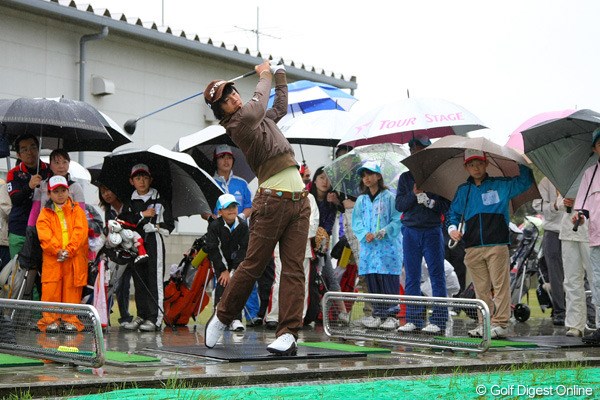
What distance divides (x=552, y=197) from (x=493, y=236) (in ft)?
7.64

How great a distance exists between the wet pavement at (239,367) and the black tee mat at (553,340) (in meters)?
0.20

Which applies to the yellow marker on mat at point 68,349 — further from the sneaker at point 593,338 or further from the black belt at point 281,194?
the sneaker at point 593,338

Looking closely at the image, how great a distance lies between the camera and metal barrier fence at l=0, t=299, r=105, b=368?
731 centimetres

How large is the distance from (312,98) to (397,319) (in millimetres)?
4209

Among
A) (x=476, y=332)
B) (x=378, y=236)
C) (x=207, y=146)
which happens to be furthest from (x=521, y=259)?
(x=476, y=332)

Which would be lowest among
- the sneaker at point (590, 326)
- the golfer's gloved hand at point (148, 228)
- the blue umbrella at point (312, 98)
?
the sneaker at point (590, 326)

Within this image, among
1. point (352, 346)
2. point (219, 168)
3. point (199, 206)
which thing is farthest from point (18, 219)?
point (352, 346)

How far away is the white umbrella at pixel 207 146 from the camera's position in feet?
42.9

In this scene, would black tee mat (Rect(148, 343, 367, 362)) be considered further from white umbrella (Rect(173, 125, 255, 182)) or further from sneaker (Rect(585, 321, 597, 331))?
white umbrella (Rect(173, 125, 255, 182))

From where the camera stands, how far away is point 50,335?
9.04 meters

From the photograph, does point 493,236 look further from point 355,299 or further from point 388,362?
point 388,362

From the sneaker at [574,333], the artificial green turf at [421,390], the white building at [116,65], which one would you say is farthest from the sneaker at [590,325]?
the white building at [116,65]

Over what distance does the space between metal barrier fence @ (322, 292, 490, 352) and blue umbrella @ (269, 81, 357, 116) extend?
3756mm

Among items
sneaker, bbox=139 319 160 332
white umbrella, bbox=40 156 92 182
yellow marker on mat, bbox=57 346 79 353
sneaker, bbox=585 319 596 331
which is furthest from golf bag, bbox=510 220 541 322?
yellow marker on mat, bbox=57 346 79 353
